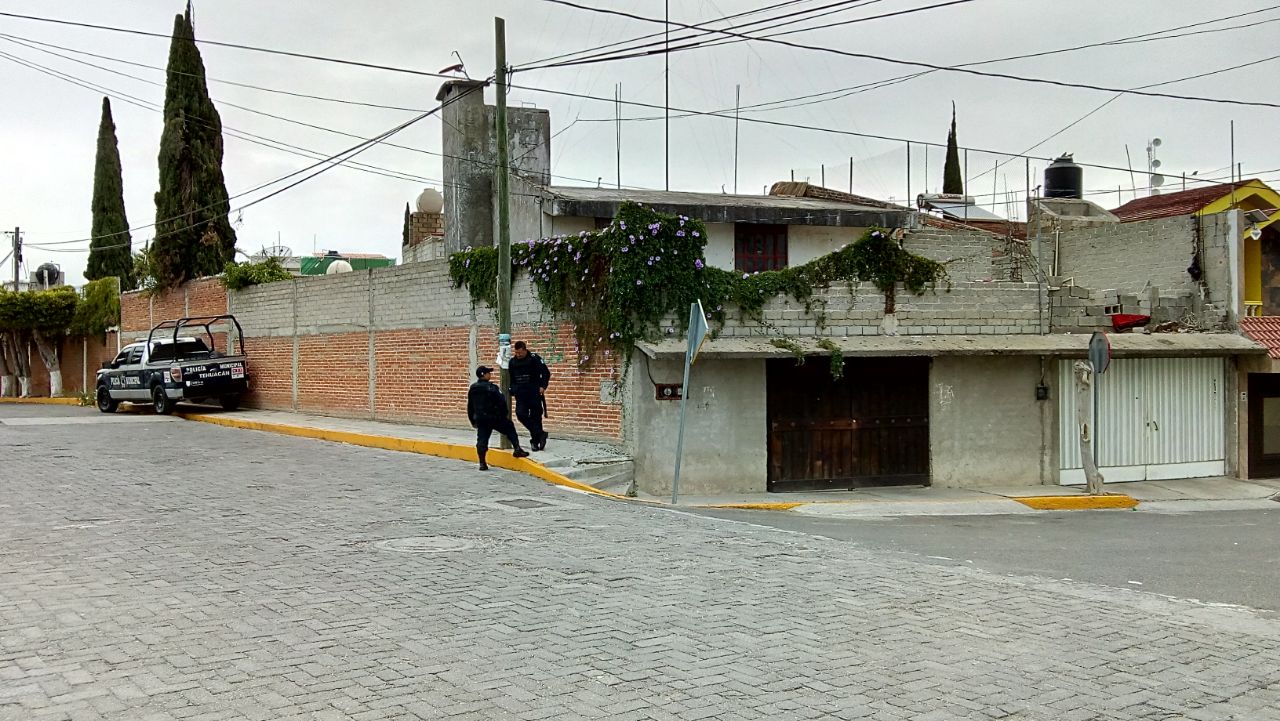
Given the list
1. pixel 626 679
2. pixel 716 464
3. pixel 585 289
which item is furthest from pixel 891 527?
pixel 626 679

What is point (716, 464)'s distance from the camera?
54.0 feet

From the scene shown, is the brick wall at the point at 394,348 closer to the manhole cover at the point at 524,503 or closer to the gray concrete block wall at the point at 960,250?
the manhole cover at the point at 524,503

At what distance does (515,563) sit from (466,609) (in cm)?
172

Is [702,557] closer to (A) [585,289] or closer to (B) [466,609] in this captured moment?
(B) [466,609]

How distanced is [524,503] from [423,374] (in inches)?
401

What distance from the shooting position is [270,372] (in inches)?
1159

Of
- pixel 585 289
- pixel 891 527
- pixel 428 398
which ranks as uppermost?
pixel 585 289

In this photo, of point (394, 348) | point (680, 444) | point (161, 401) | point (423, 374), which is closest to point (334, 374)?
point (394, 348)

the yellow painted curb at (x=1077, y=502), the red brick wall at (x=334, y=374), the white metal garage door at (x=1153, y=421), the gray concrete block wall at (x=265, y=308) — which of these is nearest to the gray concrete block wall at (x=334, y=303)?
the red brick wall at (x=334, y=374)

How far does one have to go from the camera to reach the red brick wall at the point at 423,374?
844 inches

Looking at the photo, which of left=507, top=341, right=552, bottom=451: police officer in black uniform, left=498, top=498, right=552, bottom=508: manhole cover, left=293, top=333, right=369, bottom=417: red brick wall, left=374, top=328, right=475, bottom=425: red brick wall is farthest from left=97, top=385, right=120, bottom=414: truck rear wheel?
left=498, top=498, right=552, bottom=508: manhole cover

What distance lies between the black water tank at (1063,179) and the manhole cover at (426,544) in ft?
87.4

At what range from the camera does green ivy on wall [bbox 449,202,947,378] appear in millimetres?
16109

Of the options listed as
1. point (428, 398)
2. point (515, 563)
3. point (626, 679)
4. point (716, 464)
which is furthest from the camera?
point (428, 398)
